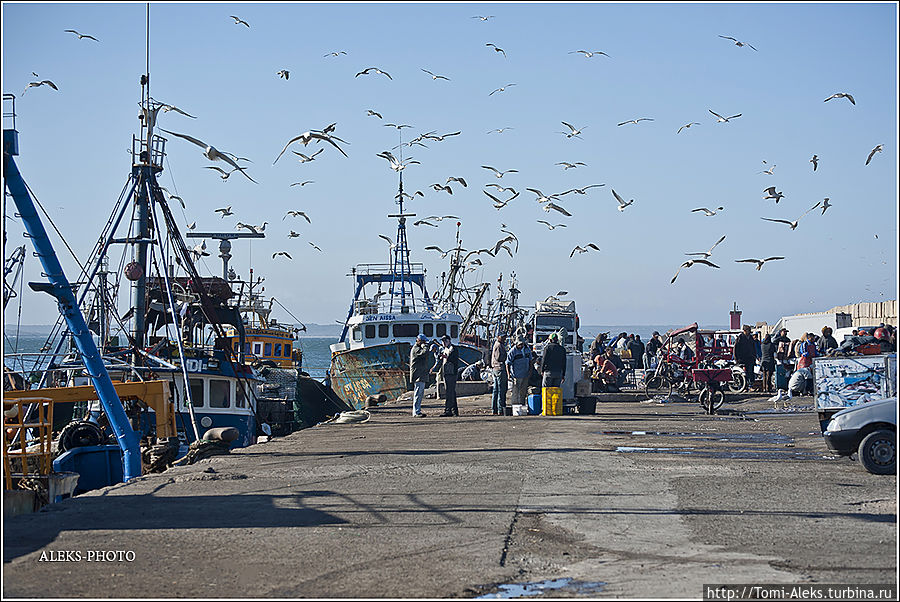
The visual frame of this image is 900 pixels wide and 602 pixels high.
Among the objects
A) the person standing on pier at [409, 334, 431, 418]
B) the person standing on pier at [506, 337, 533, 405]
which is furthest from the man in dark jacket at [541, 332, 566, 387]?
the person standing on pier at [409, 334, 431, 418]

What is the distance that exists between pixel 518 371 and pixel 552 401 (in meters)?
1.30

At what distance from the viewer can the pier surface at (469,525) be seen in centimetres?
634

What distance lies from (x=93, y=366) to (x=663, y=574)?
10186 mm

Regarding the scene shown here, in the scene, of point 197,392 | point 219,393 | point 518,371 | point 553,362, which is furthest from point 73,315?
point 518,371

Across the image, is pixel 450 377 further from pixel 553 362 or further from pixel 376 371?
pixel 376 371

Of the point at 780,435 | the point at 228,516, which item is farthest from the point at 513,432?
the point at 228,516

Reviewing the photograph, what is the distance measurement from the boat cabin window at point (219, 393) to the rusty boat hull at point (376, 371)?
39.0 ft

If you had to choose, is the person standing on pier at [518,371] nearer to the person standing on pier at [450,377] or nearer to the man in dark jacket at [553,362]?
the man in dark jacket at [553,362]

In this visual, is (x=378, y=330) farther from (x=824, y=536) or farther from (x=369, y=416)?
(x=824, y=536)

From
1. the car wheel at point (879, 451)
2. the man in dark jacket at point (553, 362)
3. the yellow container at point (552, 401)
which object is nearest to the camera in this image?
the car wheel at point (879, 451)

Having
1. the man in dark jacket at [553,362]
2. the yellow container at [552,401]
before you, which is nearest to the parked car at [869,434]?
the man in dark jacket at [553,362]

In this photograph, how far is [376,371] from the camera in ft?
114

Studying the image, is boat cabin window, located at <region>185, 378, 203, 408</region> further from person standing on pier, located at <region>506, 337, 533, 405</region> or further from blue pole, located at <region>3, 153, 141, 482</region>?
person standing on pier, located at <region>506, 337, 533, 405</region>

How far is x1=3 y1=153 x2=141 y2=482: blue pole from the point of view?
42.4ft
